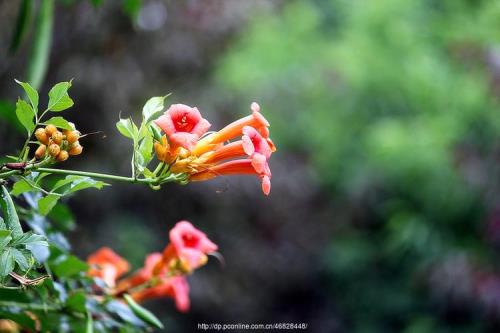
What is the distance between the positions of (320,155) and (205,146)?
521 cm

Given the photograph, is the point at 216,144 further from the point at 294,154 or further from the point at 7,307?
the point at 294,154

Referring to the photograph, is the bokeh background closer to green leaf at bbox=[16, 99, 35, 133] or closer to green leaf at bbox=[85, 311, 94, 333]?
green leaf at bbox=[85, 311, 94, 333]

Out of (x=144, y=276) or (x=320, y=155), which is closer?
(x=144, y=276)

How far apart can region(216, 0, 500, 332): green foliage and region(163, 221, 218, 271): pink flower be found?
12.9 feet

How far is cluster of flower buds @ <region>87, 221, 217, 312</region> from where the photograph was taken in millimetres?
1281

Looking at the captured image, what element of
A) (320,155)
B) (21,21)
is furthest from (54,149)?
(320,155)

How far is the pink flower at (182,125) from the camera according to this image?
89 centimetres

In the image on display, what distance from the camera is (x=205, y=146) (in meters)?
1.00

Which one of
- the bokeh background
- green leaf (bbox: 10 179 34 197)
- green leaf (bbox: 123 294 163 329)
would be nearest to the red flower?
green leaf (bbox: 123 294 163 329)

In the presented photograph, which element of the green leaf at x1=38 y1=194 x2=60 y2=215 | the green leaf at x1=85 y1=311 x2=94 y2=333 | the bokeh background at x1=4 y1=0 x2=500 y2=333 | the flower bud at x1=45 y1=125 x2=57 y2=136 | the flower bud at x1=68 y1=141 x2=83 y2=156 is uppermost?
the bokeh background at x1=4 y1=0 x2=500 y2=333

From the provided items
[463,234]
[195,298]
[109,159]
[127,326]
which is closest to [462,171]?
[463,234]

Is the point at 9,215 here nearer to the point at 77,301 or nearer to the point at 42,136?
the point at 42,136

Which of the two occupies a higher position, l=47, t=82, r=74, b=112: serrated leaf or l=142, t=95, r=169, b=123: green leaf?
l=142, t=95, r=169, b=123: green leaf

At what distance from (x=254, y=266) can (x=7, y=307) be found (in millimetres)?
4990
